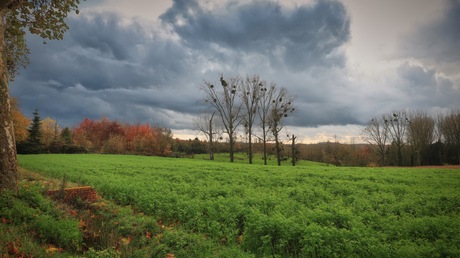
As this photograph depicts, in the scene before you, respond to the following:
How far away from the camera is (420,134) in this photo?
201ft

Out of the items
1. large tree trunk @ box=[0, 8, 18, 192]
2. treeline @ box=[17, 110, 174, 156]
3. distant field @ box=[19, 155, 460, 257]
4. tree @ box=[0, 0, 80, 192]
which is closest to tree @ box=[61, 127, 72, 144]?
treeline @ box=[17, 110, 174, 156]

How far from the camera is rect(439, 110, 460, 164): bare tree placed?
58312 mm

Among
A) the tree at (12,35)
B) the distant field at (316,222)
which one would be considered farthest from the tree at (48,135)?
the distant field at (316,222)

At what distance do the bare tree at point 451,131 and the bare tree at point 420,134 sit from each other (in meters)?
1.98

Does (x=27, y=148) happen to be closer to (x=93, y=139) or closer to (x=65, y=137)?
(x=65, y=137)

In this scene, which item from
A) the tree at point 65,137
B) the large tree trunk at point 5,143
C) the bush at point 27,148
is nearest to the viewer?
the large tree trunk at point 5,143

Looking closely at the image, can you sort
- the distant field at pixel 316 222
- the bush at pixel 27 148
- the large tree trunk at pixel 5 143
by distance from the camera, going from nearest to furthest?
the distant field at pixel 316 222, the large tree trunk at pixel 5 143, the bush at pixel 27 148

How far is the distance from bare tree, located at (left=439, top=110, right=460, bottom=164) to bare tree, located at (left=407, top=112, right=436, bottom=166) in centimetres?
198

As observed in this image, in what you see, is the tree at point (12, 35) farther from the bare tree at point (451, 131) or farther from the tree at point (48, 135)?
the bare tree at point (451, 131)

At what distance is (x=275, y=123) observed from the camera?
48.7 meters

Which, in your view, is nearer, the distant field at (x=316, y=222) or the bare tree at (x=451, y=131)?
the distant field at (x=316, y=222)

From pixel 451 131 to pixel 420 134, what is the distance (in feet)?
20.9

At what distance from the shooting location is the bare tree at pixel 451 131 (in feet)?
191

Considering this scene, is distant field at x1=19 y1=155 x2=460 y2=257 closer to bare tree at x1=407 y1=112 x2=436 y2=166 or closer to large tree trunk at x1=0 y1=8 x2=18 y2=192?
large tree trunk at x1=0 y1=8 x2=18 y2=192
